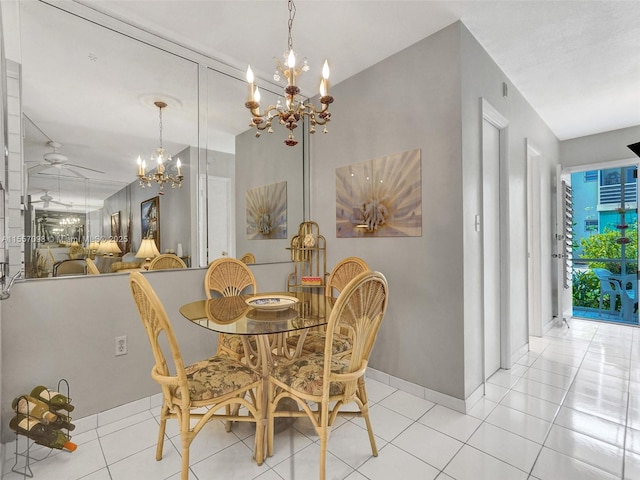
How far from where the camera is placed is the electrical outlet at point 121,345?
6.86 feet

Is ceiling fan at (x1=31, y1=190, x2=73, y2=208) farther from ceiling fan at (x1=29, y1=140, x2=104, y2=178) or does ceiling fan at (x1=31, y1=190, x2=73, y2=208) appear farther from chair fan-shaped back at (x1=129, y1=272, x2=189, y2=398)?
chair fan-shaped back at (x1=129, y1=272, x2=189, y2=398)

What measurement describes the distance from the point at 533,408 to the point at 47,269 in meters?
3.35

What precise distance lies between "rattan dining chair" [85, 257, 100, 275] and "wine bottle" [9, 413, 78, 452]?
816mm

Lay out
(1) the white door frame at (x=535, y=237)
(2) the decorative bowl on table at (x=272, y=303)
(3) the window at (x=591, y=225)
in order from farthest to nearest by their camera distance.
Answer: (3) the window at (x=591, y=225), (1) the white door frame at (x=535, y=237), (2) the decorative bowl on table at (x=272, y=303)

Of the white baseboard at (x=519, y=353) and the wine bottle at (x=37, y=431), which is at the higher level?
the wine bottle at (x=37, y=431)

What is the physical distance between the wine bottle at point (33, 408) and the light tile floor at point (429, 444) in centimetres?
25

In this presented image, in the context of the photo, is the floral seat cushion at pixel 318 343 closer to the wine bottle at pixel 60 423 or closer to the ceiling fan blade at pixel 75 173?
the wine bottle at pixel 60 423

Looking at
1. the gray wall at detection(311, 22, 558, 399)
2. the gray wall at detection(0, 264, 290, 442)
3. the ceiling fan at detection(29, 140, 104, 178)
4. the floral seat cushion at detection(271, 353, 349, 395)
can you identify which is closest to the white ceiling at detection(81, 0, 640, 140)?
the gray wall at detection(311, 22, 558, 399)

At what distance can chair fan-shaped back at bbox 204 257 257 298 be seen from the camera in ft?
8.02

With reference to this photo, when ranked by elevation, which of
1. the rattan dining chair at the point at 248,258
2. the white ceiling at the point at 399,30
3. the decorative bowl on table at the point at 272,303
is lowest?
the decorative bowl on table at the point at 272,303

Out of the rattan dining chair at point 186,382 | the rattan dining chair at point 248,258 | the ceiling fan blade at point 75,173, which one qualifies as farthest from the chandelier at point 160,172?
the rattan dining chair at point 186,382

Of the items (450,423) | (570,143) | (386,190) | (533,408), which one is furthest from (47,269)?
(570,143)

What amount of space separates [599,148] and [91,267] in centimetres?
622

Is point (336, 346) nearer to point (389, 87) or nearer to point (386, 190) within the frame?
point (386, 190)
